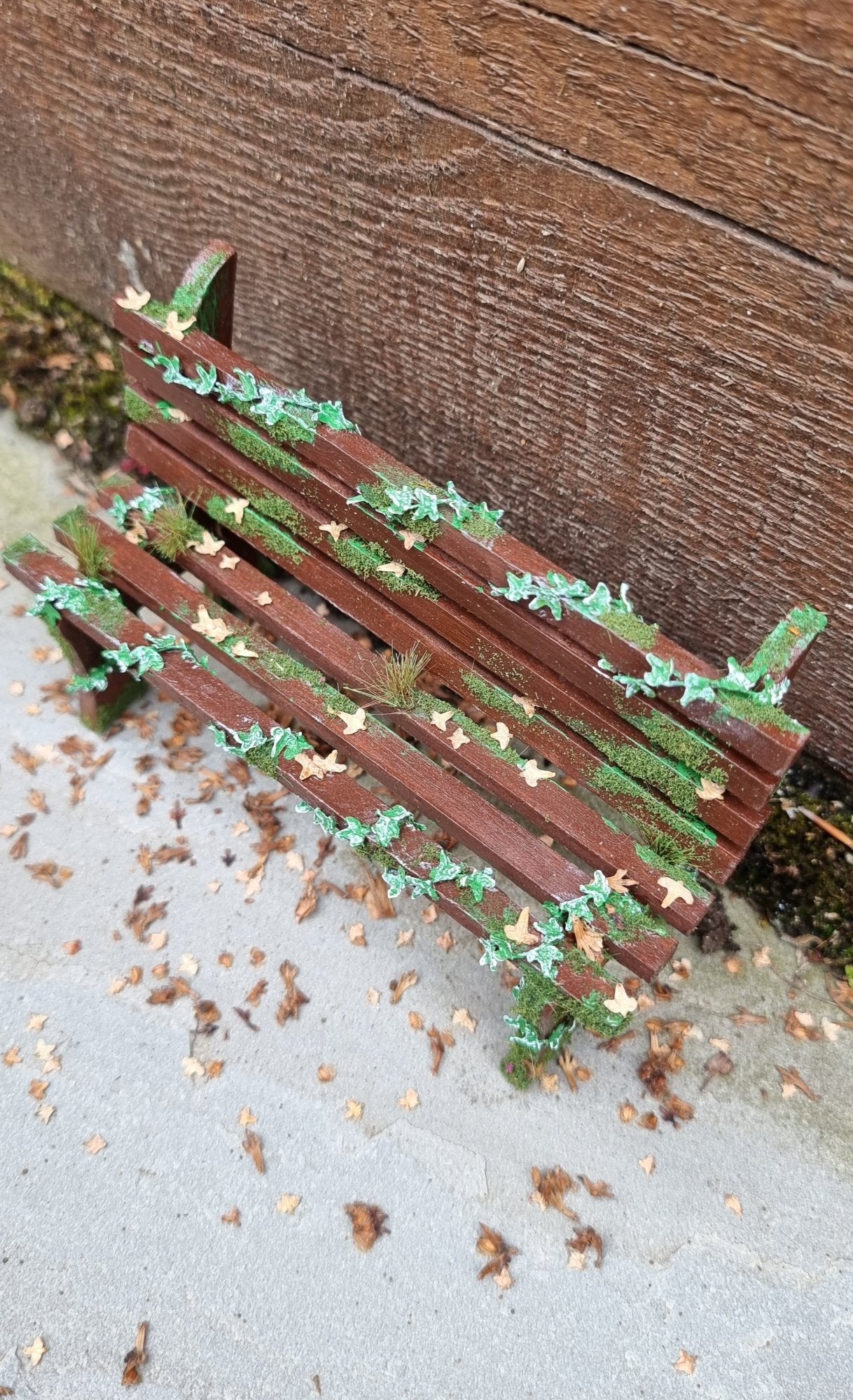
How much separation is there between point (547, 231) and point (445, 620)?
1.03 meters

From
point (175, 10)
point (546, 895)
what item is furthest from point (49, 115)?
point (546, 895)

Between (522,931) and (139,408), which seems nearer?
(522,931)

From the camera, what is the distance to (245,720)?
8.04 feet

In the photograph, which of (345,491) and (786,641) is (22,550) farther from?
(786,641)

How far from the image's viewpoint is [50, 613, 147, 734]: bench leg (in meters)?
2.70

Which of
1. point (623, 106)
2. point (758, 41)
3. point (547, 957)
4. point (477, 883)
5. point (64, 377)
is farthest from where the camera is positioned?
point (64, 377)

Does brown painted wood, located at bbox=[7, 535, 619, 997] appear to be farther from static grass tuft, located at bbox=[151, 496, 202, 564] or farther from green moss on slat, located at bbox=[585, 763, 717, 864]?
green moss on slat, located at bbox=[585, 763, 717, 864]

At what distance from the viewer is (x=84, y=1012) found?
2.56 m

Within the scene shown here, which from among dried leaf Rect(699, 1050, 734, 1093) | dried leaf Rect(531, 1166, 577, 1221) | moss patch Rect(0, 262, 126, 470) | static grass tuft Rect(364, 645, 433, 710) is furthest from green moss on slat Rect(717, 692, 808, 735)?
moss patch Rect(0, 262, 126, 470)

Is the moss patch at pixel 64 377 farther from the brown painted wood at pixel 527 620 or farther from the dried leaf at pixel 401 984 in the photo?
the dried leaf at pixel 401 984

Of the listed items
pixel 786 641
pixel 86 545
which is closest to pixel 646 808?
pixel 786 641

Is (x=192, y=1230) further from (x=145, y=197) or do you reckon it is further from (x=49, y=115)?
(x=49, y=115)

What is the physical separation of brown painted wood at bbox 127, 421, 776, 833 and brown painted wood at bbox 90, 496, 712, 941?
14cm

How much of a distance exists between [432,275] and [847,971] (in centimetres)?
244
